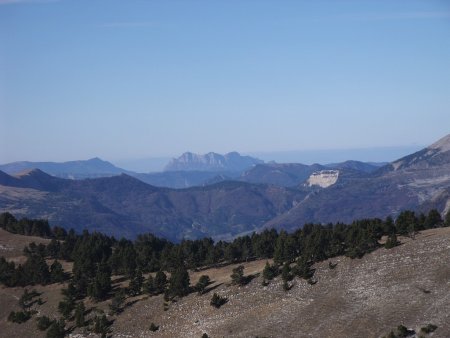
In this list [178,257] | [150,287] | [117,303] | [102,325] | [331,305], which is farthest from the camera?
[178,257]

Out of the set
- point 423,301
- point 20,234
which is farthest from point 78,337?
point 20,234

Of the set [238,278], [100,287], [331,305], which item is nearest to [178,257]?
[100,287]

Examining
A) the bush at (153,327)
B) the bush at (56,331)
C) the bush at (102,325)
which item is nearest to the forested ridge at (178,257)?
the bush at (102,325)

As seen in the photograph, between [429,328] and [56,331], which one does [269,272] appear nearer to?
[429,328]

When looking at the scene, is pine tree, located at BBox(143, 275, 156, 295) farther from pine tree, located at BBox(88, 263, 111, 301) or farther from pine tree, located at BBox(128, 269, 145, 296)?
pine tree, located at BBox(88, 263, 111, 301)

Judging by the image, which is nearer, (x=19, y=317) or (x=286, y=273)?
(x=286, y=273)

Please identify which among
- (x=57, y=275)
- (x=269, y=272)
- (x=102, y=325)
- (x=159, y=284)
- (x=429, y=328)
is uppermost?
(x=269, y=272)

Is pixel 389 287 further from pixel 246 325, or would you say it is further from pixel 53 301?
pixel 53 301

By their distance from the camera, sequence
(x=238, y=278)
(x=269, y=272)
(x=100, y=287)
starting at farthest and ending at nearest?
(x=100, y=287) < (x=238, y=278) < (x=269, y=272)

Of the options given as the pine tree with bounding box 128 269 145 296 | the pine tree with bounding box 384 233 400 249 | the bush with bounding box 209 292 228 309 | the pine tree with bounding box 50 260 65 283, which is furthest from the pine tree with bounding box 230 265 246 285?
the pine tree with bounding box 50 260 65 283

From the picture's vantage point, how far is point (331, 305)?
69000 millimetres

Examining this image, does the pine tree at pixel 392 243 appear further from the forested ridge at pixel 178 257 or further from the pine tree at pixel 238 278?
the pine tree at pixel 238 278

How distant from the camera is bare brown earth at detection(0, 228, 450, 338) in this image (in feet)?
205

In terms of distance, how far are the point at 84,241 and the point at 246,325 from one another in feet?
212
